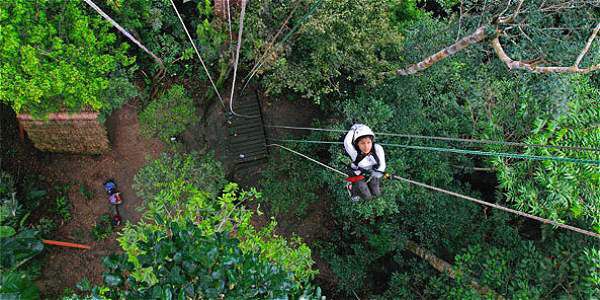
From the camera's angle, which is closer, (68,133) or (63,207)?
(68,133)

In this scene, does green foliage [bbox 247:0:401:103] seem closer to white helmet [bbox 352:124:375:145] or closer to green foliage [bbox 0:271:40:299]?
white helmet [bbox 352:124:375:145]

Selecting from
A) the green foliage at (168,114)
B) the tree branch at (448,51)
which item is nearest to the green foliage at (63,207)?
the green foliage at (168,114)

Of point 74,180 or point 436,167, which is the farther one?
point 74,180

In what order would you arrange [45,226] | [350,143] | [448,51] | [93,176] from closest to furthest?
[350,143], [448,51], [45,226], [93,176]

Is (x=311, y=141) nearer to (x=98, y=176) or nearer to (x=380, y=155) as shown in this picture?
(x=380, y=155)

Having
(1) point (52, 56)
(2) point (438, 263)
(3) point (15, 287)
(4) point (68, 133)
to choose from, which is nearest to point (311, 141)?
(2) point (438, 263)

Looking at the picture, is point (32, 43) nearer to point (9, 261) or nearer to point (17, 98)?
point (17, 98)

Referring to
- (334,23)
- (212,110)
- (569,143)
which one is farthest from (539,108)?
(212,110)
